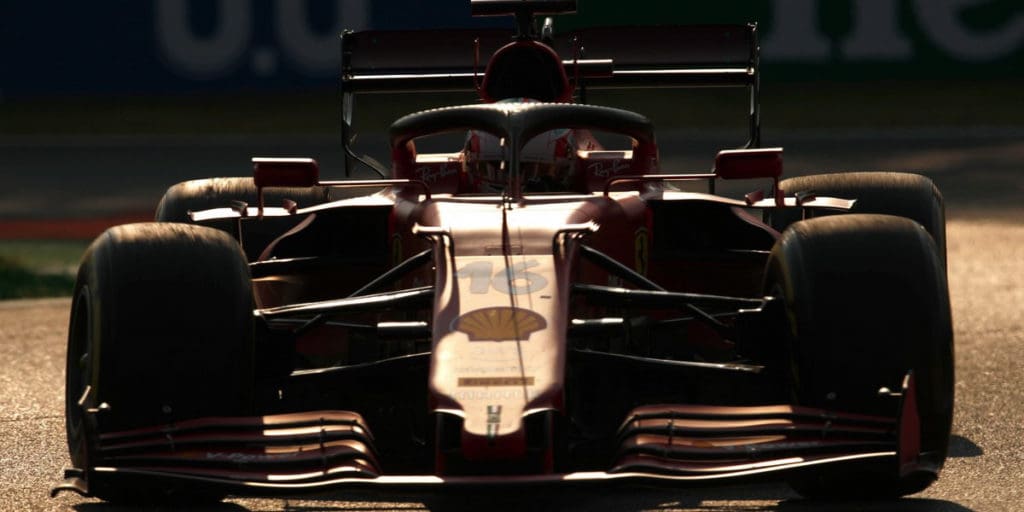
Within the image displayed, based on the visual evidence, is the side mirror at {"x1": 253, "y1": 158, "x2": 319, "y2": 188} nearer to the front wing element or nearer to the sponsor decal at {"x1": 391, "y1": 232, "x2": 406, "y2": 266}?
the sponsor decal at {"x1": 391, "y1": 232, "x2": 406, "y2": 266}

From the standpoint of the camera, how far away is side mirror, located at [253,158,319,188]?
655 cm

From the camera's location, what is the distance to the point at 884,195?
808 centimetres

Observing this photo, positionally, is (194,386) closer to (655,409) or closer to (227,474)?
(227,474)

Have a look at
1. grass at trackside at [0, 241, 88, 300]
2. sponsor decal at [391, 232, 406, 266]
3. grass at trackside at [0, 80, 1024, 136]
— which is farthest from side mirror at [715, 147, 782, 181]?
grass at trackside at [0, 80, 1024, 136]

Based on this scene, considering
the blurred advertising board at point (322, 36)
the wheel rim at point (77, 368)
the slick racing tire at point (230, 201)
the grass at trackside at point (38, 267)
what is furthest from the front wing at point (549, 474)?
the blurred advertising board at point (322, 36)

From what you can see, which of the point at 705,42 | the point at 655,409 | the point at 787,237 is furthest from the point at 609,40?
the point at 655,409

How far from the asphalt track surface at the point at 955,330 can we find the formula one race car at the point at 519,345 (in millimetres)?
200

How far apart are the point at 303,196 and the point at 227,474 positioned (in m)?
3.69

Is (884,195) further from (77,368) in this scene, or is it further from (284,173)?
(77,368)

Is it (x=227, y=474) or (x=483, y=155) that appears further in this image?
(x=483, y=155)

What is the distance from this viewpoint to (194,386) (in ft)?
18.5

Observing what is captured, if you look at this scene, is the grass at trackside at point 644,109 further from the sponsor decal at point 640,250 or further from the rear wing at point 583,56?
the sponsor decal at point 640,250

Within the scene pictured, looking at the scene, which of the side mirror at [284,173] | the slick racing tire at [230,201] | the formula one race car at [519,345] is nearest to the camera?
the formula one race car at [519,345]

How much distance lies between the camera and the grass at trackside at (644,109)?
21734 millimetres
